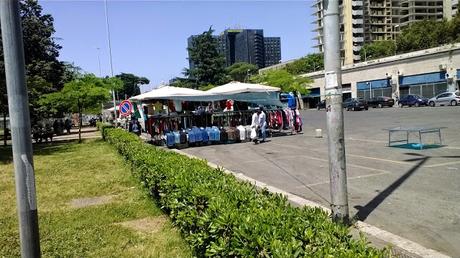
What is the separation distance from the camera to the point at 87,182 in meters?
10.7

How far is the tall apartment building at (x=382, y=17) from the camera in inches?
4131

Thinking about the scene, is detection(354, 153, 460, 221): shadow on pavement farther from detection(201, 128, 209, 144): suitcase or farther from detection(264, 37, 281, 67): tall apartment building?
detection(264, 37, 281, 67): tall apartment building

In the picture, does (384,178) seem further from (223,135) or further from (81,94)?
(81,94)

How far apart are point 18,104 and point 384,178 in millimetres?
7364

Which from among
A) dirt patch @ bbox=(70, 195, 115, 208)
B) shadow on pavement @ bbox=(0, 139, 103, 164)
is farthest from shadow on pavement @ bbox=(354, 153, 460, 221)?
shadow on pavement @ bbox=(0, 139, 103, 164)

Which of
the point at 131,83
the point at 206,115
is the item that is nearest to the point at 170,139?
the point at 206,115

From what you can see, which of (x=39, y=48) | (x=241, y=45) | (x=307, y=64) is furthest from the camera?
(x=241, y=45)

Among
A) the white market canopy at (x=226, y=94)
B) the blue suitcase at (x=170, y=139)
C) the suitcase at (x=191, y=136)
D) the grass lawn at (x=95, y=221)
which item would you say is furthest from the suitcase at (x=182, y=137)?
the grass lawn at (x=95, y=221)

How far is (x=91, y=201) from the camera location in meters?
8.46

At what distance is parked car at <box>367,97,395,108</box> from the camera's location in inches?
1893

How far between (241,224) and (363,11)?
114920mm

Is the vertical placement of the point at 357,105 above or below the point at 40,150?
above

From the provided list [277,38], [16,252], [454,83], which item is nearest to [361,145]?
[16,252]

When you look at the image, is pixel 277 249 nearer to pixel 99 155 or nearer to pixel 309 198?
pixel 309 198
